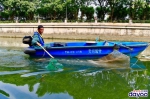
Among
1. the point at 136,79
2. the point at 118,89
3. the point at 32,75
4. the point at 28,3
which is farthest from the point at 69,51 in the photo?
the point at 28,3

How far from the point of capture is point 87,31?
28.4 metres

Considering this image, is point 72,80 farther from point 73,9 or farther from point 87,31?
point 73,9

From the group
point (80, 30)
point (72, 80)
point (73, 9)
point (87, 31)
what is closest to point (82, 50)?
point (72, 80)

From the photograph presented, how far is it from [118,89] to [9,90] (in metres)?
2.94

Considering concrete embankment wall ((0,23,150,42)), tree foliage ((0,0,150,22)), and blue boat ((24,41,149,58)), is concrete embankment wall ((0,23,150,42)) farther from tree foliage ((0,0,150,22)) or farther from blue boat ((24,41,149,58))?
blue boat ((24,41,149,58))

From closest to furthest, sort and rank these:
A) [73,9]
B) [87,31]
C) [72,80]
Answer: [72,80] < [87,31] < [73,9]

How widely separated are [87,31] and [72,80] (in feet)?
69.6

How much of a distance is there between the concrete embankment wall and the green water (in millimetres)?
15915

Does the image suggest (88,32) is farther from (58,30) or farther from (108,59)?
(108,59)

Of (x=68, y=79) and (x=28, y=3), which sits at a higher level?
(x=28, y=3)

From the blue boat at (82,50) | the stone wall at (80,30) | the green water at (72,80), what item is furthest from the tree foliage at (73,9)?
the green water at (72,80)

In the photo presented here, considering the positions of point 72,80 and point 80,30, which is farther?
point 80,30

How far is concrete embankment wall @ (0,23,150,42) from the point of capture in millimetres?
25938

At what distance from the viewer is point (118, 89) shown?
6.46 m
